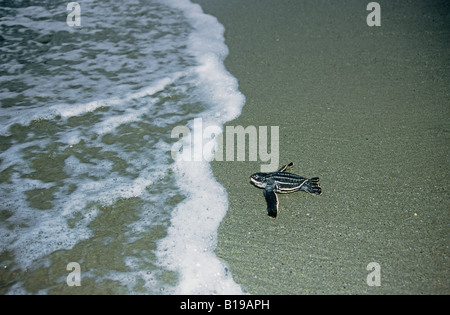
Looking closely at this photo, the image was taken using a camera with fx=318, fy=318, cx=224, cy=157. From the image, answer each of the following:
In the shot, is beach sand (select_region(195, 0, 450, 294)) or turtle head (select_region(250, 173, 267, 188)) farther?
turtle head (select_region(250, 173, 267, 188))

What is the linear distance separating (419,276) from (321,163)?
1.03 metres

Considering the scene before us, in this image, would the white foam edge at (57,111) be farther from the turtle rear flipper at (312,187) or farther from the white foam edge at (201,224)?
the turtle rear flipper at (312,187)

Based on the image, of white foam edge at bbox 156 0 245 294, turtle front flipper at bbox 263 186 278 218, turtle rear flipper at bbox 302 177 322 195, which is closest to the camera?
white foam edge at bbox 156 0 245 294

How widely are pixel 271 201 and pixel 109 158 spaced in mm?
1481

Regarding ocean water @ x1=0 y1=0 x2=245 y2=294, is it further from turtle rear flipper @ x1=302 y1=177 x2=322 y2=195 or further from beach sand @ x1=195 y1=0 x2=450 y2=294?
turtle rear flipper @ x1=302 y1=177 x2=322 y2=195

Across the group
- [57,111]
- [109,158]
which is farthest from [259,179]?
[57,111]

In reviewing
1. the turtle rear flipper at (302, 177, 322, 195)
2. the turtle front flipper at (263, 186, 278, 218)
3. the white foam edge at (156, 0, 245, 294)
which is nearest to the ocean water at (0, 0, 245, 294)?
the white foam edge at (156, 0, 245, 294)

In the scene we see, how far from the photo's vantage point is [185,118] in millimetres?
3244

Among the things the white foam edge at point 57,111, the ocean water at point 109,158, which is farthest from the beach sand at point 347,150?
the white foam edge at point 57,111

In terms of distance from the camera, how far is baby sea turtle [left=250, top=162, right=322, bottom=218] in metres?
2.27

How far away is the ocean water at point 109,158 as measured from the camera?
78.3 inches

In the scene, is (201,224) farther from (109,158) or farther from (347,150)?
(347,150)

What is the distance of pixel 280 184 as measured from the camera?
7.45 feet

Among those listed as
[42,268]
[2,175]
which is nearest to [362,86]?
[42,268]
